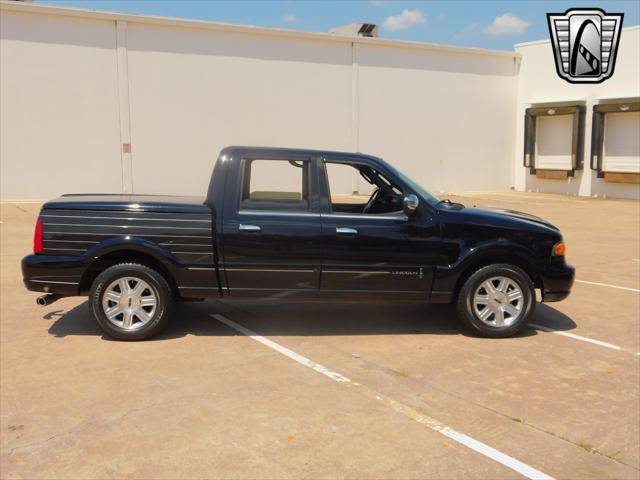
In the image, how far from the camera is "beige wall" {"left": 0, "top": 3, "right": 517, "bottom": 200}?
2134 centimetres

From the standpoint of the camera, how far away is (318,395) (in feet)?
15.8

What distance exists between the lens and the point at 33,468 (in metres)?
3.69

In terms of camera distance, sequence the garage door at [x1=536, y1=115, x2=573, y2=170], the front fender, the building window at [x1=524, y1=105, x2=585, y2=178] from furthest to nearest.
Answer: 1. the garage door at [x1=536, y1=115, x2=573, y2=170]
2. the building window at [x1=524, y1=105, x2=585, y2=178]
3. the front fender

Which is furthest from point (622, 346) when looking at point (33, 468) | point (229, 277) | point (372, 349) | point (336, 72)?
point (336, 72)

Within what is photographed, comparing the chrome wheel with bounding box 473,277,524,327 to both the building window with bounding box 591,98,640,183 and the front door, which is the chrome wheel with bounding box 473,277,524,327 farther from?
the building window with bounding box 591,98,640,183

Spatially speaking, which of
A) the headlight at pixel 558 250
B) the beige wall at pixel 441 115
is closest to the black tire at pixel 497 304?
the headlight at pixel 558 250

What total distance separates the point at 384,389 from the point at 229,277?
6.46ft

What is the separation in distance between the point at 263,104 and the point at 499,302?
769 inches

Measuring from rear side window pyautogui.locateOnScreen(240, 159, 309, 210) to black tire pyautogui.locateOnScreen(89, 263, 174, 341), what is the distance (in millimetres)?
1059

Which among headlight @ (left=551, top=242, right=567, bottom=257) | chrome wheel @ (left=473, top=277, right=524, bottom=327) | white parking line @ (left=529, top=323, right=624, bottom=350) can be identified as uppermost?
headlight @ (left=551, top=242, right=567, bottom=257)

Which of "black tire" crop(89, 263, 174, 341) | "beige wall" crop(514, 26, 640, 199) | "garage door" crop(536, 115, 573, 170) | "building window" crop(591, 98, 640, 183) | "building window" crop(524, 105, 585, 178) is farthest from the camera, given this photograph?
"garage door" crop(536, 115, 573, 170)

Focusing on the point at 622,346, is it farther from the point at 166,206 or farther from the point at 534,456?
the point at 166,206

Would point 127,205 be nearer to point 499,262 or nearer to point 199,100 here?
point 499,262

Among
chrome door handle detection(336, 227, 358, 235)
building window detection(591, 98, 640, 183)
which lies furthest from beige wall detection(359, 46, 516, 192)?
chrome door handle detection(336, 227, 358, 235)
